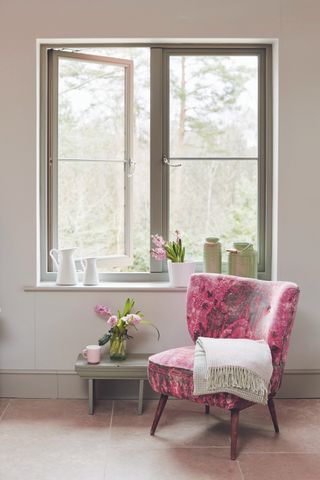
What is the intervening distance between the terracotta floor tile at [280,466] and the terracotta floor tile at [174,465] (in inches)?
2.6

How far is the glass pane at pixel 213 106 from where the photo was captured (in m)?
3.79

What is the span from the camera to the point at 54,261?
3.72m

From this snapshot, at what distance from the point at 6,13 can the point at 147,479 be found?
2.78m

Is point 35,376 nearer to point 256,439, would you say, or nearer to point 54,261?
point 54,261

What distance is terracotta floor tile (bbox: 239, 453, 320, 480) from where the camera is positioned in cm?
261

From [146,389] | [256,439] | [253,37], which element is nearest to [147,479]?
[256,439]

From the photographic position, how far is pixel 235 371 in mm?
2760

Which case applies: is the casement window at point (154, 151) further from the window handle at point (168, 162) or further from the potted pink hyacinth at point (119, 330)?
the potted pink hyacinth at point (119, 330)

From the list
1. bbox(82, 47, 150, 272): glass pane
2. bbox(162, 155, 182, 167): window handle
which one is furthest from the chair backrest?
bbox(162, 155, 182, 167): window handle

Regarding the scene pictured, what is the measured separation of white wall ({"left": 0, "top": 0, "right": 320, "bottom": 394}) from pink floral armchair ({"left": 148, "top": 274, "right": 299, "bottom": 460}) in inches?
15.2

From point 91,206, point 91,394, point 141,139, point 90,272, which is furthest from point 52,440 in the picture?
point 141,139

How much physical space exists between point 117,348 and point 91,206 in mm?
983

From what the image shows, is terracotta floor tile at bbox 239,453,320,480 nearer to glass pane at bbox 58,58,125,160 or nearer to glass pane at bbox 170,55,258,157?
glass pane at bbox 170,55,258,157

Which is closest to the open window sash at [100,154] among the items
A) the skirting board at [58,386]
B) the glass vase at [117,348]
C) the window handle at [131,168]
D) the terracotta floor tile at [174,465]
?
the window handle at [131,168]
